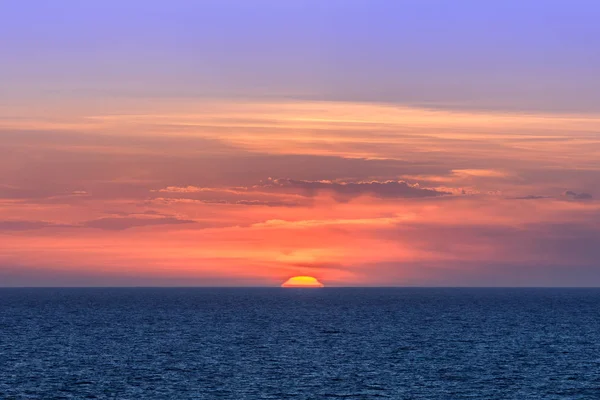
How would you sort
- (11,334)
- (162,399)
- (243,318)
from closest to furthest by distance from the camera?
(162,399)
(11,334)
(243,318)

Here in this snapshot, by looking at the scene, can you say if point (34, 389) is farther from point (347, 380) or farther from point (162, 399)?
point (347, 380)

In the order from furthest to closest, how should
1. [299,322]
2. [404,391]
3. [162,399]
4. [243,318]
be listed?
[243,318] < [299,322] < [404,391] < [162,399]

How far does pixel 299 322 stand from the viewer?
587ft

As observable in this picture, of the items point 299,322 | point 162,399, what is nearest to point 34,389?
point 162,399

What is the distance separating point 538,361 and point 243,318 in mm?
95664

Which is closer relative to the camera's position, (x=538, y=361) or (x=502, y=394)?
(x=502, y=394)

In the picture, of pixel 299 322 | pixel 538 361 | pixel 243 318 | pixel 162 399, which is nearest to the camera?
pixel 162 399

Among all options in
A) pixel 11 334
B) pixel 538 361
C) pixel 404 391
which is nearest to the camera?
Result: pixel 404 391

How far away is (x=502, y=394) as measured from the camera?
8056 cm

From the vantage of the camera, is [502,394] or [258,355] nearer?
[502,394]

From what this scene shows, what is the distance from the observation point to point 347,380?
8875 centimetres

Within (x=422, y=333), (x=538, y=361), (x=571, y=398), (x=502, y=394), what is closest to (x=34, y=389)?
(x=502, y=394)

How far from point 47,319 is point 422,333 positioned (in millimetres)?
81845

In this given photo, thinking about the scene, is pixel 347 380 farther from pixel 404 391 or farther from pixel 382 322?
pixel 382 322
